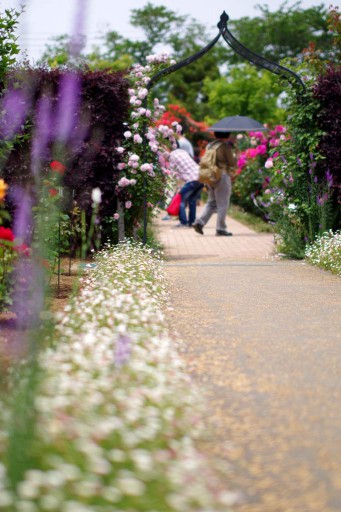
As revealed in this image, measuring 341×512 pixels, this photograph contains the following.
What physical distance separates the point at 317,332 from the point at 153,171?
567 cm

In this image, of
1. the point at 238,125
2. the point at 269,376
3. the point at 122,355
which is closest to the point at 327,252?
the point at 269,376

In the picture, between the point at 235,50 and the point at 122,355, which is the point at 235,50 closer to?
the point at 235,50

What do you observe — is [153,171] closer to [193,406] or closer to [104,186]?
[104,186]

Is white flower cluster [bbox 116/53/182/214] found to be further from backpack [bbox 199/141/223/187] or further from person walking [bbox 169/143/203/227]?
person walking [bbox 169/143/203/227]

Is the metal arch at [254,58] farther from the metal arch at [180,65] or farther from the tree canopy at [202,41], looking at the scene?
the tree canopy at [202,41]

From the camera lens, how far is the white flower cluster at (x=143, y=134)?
10922 millimetres

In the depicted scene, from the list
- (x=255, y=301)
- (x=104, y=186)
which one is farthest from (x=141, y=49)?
(x=255, y=301)

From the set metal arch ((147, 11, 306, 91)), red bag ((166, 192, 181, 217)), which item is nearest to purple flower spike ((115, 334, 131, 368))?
metal arch ((147, 11, 306, 91))

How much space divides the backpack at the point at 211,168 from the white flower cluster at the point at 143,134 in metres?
2.66

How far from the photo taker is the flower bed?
283cm

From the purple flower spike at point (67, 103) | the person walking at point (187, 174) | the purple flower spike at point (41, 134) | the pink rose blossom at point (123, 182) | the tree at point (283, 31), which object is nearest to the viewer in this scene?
the purple flower spike at point (41, 134)

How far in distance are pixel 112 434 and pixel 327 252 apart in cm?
726

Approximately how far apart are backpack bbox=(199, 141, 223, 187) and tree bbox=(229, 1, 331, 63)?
112 ft

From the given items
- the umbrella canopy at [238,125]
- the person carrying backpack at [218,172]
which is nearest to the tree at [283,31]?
the umbrella canopy at [238,125]
